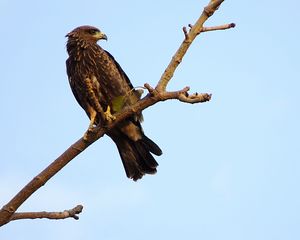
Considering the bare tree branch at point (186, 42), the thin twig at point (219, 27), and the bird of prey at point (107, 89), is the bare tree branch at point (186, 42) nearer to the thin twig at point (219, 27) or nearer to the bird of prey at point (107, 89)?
the thin twig at point (219, 27)

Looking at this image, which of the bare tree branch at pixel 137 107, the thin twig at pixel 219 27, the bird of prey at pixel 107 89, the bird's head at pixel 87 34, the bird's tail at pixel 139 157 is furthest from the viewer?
the bird's head at pixel 87 34

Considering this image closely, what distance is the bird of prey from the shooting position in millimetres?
6387

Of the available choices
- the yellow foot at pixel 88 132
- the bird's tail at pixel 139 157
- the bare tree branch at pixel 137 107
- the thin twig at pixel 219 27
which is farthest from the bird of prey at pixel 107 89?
the thin twig at pixel 219 27

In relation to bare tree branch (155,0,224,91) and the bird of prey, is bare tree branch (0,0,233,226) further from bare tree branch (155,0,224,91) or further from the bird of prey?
the bird of prey

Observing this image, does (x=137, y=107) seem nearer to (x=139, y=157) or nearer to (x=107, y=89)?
(x=107, y=89)

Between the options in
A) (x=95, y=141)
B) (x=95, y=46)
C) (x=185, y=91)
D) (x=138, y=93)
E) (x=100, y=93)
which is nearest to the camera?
(x=185, y=91)

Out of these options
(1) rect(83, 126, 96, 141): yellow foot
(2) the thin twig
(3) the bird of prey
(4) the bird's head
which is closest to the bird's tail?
(3) the bird of prey

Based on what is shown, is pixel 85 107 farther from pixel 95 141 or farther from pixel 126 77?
pixel 95 141

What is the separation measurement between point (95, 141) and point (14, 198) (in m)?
0.87

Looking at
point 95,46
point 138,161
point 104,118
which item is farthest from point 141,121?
point 104,118

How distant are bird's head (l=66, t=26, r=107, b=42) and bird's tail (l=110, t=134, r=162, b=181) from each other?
1.35 m

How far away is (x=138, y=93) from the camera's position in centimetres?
507

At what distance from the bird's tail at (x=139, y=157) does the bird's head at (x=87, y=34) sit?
1.35 m

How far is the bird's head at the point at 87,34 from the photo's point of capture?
7.00m
